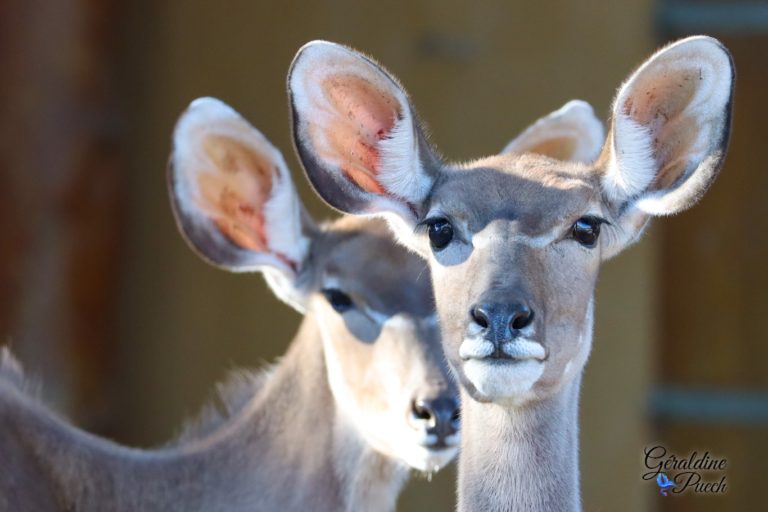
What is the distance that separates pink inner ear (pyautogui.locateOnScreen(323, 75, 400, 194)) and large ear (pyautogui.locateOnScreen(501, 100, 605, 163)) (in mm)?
891

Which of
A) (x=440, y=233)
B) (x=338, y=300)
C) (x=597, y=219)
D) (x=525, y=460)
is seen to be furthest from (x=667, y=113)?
(x=338, y=300)

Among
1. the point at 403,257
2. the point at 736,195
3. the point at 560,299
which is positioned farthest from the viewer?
the point at 736,195

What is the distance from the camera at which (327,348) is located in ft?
13.0

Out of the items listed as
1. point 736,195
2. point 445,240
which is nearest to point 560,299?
point 445,240

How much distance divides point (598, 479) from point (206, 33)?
2715 millimetres

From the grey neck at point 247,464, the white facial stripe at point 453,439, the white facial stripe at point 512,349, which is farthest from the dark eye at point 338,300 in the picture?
the white facial stripe at point 512,349

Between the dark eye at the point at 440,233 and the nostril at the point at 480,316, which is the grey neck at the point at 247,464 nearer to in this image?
the dark eye at the point at 440,233

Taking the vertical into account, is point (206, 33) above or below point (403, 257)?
below

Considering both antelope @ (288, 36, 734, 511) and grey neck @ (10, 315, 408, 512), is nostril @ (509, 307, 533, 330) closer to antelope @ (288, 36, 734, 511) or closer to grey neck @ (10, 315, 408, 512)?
antelope @ (288, 36, 734, 511)

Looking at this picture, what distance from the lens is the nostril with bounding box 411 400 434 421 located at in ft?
11.9

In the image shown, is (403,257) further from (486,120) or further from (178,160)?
(486,120)

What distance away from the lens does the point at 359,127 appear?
10.8ft

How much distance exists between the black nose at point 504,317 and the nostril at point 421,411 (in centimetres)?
84

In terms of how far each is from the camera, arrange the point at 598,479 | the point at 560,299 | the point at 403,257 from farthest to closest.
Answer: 1. the point at 598,479
2. the point at 403,257
3. the point at 560,299
